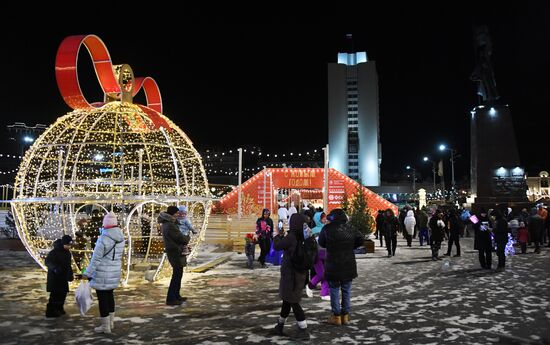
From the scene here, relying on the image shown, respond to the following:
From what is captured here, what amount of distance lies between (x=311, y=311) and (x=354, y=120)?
82.1 metres

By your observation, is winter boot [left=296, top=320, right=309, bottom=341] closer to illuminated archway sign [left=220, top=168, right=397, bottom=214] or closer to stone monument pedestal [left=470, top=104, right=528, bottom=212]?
illuminated archway sign [left=220, top=168, right=397, bottom=214]

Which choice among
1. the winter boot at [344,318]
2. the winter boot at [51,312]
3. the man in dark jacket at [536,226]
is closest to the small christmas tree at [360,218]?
the man in dark jacket at [536,226]

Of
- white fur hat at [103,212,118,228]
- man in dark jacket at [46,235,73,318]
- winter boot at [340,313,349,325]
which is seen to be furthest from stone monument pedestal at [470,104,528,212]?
white fur hat at [103,212,118,228]

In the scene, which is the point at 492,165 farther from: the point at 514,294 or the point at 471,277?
the point at 514,294

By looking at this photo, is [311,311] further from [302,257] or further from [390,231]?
[390,231]

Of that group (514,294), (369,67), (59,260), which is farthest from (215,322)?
(369,67)

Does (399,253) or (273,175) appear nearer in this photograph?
(399,253)

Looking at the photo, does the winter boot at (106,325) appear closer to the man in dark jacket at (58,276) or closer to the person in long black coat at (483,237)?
the man in dark jacket at (58,276)

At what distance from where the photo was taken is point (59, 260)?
21.5ft

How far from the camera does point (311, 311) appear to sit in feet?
21.8

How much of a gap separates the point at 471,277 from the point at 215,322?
20.5 feet

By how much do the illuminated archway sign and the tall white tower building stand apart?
55.6 meters

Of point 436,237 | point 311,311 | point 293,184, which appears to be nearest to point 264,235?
point 436,237

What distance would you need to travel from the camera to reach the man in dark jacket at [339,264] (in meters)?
5.80
